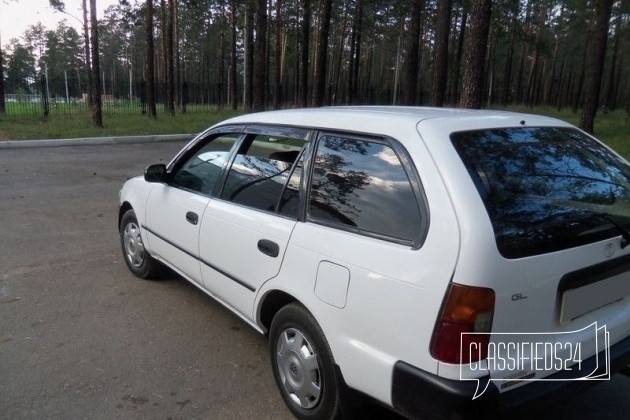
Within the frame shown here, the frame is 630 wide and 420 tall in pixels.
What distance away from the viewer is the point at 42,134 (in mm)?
15734

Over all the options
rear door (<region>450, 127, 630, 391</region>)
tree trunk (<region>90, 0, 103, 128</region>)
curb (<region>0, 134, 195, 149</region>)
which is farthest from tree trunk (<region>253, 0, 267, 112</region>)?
rear door (<region>450, 127, 630, 391</region>)

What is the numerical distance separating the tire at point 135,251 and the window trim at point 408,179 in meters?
2.37

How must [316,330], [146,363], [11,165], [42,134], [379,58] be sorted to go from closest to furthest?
A: [316,330]
[146,363]
[11,165]
[42,134]
[379,58]

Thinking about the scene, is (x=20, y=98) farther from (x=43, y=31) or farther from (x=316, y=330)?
(x=43, y=31)

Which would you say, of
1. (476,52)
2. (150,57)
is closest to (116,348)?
(476,52)

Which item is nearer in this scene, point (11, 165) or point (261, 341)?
point (261, 341)

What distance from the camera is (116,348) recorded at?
3.58m

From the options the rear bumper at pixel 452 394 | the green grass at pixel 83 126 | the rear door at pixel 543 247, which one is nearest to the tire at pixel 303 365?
the rear bumper at pixel 452 394

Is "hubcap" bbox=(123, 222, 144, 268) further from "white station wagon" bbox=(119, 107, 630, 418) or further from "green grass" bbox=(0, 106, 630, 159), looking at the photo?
"green grass" bbox=(0, 106, 630, 159)

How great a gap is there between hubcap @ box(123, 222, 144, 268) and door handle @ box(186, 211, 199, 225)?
115 cm

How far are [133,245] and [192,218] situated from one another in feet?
4.77

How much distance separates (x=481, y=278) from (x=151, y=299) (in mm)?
3169

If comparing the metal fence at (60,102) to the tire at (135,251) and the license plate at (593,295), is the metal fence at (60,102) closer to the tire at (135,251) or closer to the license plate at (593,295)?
the tire at (135,251)

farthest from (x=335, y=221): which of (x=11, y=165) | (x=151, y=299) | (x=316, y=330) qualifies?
(x=11, y=165)
